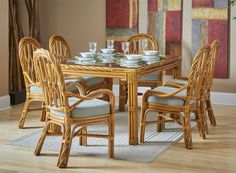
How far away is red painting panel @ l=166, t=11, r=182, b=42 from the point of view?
6.93 meters

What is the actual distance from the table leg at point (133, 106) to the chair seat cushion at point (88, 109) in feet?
1.46

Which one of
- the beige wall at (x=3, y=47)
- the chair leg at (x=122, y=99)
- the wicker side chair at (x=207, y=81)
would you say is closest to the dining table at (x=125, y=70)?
the wicker side chair at (x=207, y=81)

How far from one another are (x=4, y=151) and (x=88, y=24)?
10.5 ft

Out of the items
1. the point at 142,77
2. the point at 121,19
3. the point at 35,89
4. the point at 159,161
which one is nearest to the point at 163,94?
the point at 159,161

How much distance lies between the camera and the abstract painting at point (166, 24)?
6934 mm

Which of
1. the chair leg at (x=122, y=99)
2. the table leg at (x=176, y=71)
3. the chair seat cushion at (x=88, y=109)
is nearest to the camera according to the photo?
the chair seat cushion at (x=88, y=109)

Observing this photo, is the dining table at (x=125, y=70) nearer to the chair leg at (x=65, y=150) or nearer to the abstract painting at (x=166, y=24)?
the chair leg at (x=65, y=150)

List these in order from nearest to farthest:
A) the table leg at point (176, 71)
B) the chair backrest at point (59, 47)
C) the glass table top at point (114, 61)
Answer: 1. the glass table top at point (114, 61)
2. the table leg at point (176, 71)
3. the chair backrest at point (59, 47)

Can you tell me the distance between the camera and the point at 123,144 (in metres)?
4.86

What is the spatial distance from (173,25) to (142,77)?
122cm

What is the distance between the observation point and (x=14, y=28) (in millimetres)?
6828

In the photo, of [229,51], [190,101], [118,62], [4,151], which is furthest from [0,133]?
[229,51]

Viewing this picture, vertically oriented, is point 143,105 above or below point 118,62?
below

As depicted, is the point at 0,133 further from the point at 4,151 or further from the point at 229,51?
the point at 229,51
